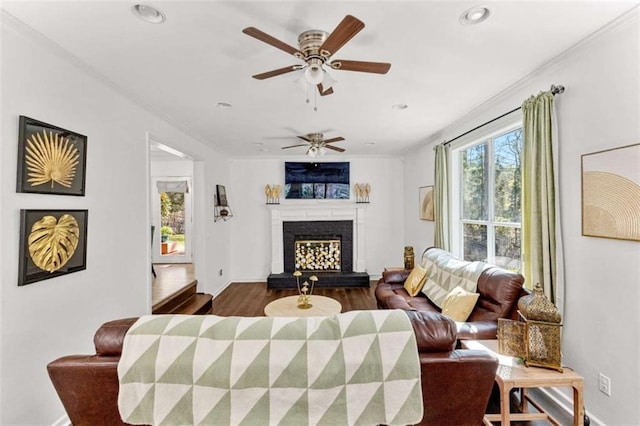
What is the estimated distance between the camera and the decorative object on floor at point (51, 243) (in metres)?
1.79

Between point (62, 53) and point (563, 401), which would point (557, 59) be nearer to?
point (563, 401)

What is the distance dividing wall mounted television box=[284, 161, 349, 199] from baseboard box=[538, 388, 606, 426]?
4.45 metres

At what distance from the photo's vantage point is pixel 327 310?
10.8 ft

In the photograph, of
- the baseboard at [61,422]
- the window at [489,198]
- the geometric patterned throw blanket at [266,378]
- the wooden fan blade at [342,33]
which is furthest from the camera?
the window at [489,198]

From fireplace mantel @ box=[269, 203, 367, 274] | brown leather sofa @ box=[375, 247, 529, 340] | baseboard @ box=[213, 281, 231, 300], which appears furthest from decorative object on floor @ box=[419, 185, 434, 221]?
baseboard @ box=[213, 281, 231, 300]

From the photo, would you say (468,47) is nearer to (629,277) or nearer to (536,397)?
(629,277)

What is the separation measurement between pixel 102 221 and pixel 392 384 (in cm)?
264

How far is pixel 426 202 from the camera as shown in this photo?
4.92 meters

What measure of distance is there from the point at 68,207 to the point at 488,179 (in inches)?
166

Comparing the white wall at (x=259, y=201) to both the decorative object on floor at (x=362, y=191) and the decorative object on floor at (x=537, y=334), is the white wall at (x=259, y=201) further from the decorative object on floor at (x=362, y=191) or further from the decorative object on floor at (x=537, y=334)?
the decorative object on floor at (x=537, y=334)

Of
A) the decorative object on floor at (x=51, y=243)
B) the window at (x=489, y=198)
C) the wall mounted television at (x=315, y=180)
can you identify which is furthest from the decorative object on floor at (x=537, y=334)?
the wall mounted television at (x=315, y=180)

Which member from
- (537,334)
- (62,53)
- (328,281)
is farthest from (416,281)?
(62,53)

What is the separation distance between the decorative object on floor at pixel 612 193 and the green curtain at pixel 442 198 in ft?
6.94

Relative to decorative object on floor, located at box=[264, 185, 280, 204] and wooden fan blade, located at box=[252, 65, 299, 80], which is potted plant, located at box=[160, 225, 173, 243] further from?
wooden fan blade, located at box=[252, 65, 299, 80]
